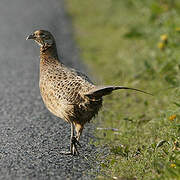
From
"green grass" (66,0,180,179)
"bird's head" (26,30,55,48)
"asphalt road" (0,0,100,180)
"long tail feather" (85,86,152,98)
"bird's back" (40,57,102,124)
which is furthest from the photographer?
"bird's head" (26,30,55,48)

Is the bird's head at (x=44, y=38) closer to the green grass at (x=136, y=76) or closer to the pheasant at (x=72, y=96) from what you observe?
the pheasant at (x=72, y=96)

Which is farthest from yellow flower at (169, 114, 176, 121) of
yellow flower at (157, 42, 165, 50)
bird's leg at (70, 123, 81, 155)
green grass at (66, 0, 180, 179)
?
yellow flower at (157, 42, 165, 50)

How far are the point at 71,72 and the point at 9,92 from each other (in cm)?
179

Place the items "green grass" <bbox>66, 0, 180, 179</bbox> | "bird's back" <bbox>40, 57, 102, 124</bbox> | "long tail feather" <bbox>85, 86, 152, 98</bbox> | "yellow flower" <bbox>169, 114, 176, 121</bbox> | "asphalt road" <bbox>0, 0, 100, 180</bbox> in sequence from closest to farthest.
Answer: "asphalt road" <bbox>0, 0, 100, 180</bbox> < "long tail feather" <bbox>85, 86, 152, 98</bbox> < "green grass" <bbox>66, 0, 180, 179</bbox> < "bird's back" <bbox>40, 57, 102, 124</bbox> < "yellow flower" <bbox>169, 114, 176, 121</bbox>

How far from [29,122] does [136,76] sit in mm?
2605

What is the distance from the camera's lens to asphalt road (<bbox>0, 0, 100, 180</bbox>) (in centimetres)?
410

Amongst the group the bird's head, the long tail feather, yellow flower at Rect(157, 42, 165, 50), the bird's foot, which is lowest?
the bird's foot

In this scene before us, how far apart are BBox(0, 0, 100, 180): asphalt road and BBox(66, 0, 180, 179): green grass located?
285 mm

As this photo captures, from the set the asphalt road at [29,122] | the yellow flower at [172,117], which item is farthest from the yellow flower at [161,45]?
the yellow flower at [172,117]

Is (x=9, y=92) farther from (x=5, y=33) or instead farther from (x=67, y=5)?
(x=67, y=5)

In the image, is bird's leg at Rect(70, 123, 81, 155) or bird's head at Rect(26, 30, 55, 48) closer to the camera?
bird's leg at Rect(70, 123, 81, 155)

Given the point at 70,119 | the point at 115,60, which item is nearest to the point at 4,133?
the point at 70,119

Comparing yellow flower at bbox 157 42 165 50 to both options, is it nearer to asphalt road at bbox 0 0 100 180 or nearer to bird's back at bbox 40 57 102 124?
asphalt road at bbox 0 0 100 180

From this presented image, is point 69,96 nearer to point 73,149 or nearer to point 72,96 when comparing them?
point 72,96
